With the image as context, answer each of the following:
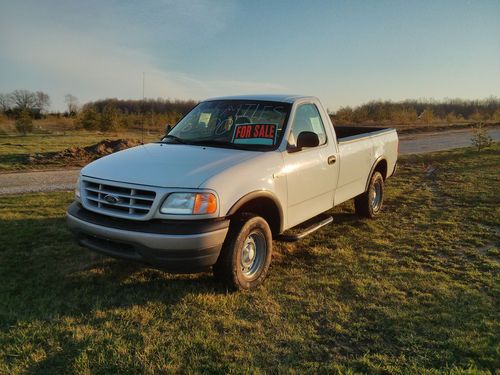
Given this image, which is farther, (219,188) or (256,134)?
(256,134)

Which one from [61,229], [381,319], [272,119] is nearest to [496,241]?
[381,319]

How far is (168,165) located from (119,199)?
1.79ft

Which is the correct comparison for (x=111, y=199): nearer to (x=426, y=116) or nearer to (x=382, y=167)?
(x=382, y=167)

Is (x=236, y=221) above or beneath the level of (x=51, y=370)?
above

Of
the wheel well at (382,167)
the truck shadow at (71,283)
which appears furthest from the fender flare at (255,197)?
the wheel well at (382,167)

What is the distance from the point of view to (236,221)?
12.9 feet

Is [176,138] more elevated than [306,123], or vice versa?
[306,123]

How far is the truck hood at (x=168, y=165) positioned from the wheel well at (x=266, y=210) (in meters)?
0.47

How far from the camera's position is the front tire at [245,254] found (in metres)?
3.84

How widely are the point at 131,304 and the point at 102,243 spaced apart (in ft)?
2.06

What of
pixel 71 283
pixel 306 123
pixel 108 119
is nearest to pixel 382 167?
pixel 306 123

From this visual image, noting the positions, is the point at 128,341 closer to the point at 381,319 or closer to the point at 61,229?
the point at 381,319

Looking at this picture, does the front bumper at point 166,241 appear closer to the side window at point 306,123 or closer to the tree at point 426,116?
the side window at point 306,123

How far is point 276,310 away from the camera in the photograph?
3.78m
